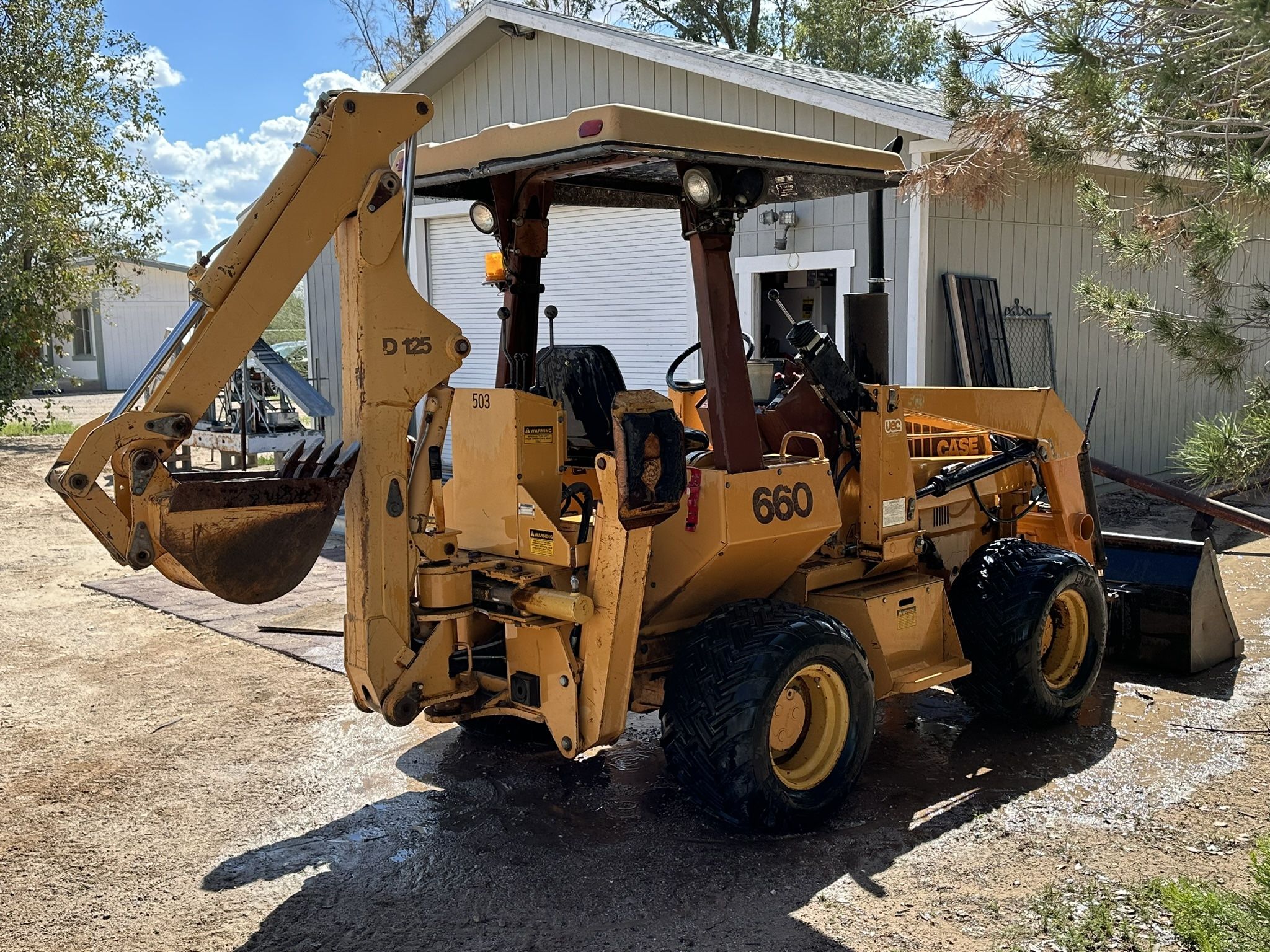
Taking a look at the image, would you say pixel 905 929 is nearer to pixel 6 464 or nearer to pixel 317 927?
pixel 317 927

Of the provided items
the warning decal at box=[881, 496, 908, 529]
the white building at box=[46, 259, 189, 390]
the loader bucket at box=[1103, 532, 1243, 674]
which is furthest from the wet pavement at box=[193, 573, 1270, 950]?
the white building at box=[46, 259, 189, 390]

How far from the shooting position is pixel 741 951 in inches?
143

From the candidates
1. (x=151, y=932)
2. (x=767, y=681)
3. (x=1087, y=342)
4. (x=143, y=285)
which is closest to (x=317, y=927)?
(x=151, y=932)

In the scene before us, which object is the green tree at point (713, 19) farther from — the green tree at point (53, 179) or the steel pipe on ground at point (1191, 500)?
the steel pipe on ground at point (1191, 500)

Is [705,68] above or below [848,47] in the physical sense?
below

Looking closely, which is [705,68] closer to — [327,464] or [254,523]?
[327,464]

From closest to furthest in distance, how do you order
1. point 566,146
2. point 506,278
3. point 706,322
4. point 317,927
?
point 317,927
point 566,146
point 706,322
point 506,278

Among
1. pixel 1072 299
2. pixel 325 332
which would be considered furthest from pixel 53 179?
pixel 1072 299

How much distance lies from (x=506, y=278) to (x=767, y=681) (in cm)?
209

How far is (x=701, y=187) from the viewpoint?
14.5ft

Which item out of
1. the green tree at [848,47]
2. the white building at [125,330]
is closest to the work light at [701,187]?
the green tree at [848,47]

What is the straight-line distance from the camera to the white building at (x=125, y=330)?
38406mm

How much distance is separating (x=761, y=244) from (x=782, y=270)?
1.20 feet

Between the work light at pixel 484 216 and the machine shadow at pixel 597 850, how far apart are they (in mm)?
2311
